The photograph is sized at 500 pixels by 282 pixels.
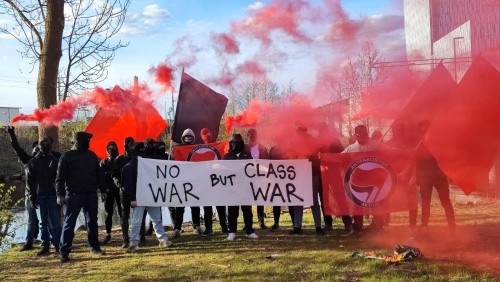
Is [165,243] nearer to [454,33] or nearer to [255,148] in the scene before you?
[255,148]

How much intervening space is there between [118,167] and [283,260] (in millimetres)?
3782

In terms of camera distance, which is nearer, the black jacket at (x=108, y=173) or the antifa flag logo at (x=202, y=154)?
the black jacket at (x=108, y=173)

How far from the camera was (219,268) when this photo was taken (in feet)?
22.4

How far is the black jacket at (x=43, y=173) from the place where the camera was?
28.7ft

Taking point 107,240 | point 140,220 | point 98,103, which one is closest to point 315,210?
point 140,220

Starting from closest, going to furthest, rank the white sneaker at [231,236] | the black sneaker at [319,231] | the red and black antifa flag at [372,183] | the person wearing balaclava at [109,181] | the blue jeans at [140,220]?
the red and black antifa flag at [372,183] < the blue jeans at [140,220] < the white sneaker at [231,236] < the black sneaker at [319,231] < the person wearing balaclava at [109,181]

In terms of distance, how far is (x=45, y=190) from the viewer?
877 centimetres

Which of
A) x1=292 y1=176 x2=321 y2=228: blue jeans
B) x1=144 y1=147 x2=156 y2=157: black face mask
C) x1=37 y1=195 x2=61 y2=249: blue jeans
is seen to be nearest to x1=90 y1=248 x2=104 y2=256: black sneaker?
x1=37 y1=195 x2=61 y2=249: blue jeans

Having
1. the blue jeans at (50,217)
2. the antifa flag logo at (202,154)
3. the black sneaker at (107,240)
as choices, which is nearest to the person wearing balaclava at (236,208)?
the antifa flag logo at (202,154)

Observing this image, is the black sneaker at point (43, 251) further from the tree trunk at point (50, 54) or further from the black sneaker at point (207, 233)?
the tree trunk at point (50, 54)

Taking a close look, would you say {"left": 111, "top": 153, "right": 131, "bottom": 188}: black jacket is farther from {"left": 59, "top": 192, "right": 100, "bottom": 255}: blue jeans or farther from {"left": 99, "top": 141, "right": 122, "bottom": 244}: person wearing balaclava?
{"left": 59, "top": 192, "right": 100, "bottom": 255}: blue jeans

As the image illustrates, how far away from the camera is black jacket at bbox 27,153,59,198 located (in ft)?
28.7

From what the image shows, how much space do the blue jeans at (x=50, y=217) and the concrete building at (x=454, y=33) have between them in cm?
808

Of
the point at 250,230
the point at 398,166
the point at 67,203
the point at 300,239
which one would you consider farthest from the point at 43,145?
the point at 398,166
